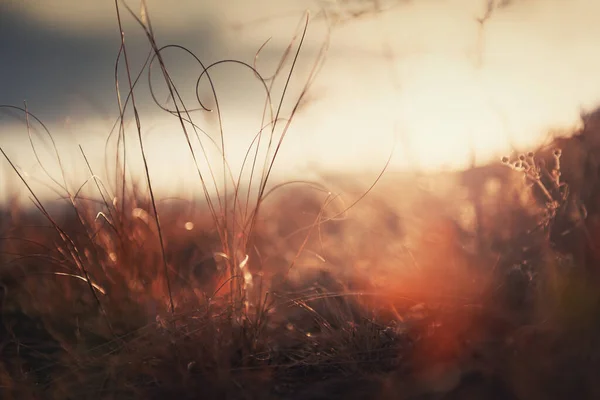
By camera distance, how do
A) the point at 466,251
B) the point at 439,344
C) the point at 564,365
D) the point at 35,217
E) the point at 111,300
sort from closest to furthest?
1. the point at 564,365
2. the point at 439,344
3. the point at 466,251
4. the point at 111,300
5. the point at 35,217

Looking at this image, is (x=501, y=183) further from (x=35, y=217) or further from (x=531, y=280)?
(x=35, y=217)

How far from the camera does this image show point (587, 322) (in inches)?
60.2

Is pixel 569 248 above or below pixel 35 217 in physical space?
below

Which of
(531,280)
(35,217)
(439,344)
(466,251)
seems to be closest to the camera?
(439,344)

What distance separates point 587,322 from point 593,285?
0.67 ft

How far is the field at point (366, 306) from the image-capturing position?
138cm

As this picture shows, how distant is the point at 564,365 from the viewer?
1350 mm

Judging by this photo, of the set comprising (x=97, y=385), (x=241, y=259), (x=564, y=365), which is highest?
(x=241, y=259)

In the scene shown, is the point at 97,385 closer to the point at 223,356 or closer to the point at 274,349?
the point at 223,356

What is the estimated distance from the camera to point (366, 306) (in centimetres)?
171

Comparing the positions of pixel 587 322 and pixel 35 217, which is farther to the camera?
pixel 35 217

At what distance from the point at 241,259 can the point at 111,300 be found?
0.56 metres

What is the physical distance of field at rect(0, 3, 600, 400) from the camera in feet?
4.53

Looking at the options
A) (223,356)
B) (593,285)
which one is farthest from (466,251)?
(223,356)
